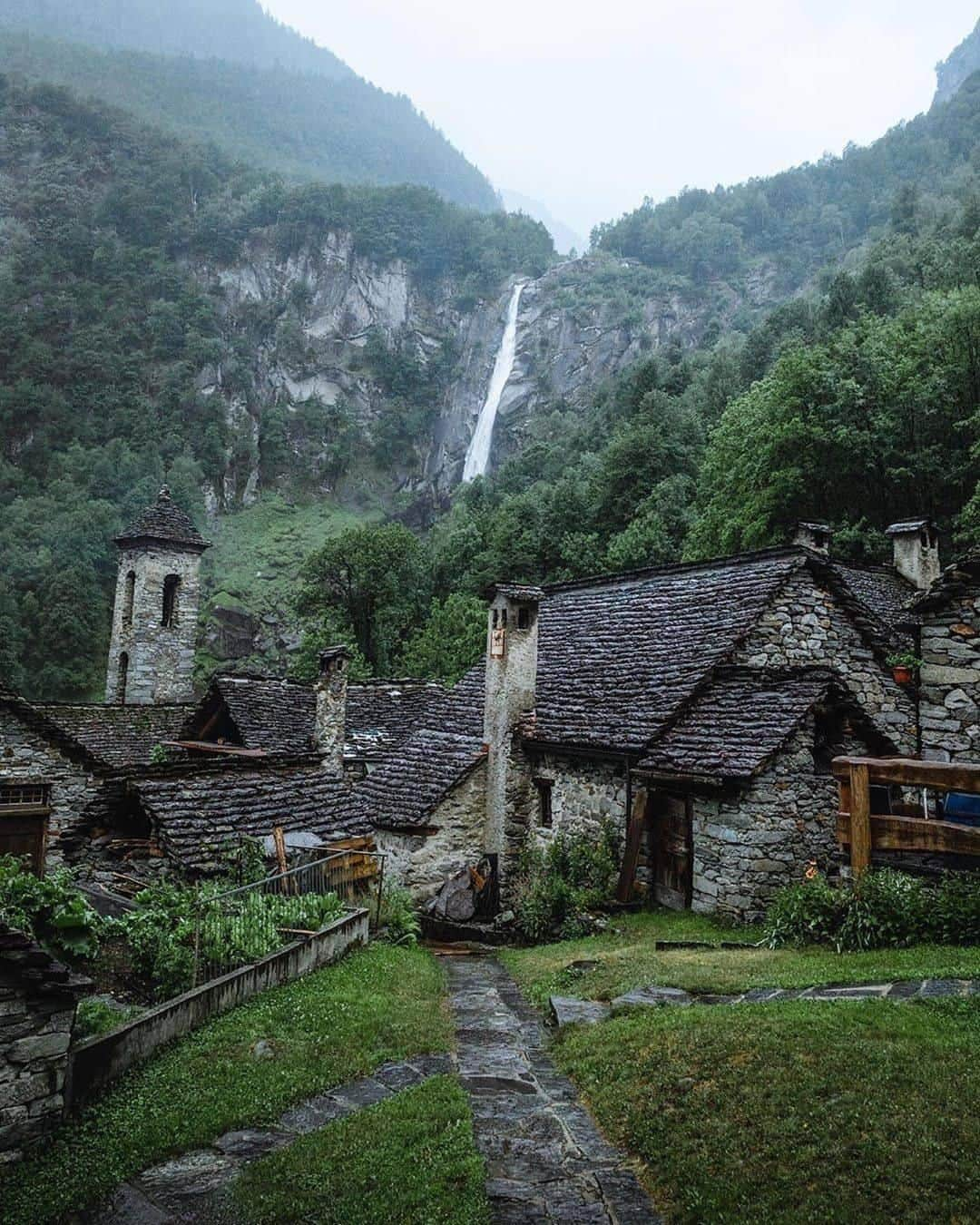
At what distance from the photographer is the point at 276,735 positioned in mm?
18984

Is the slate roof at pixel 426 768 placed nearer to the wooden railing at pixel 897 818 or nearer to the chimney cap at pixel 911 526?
the wooden railing at pixel 897 818

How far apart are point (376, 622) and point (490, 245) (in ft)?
253

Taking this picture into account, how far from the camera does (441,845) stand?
14.7 metres

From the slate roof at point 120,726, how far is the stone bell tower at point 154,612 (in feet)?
20.8

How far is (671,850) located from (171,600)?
22439 mm

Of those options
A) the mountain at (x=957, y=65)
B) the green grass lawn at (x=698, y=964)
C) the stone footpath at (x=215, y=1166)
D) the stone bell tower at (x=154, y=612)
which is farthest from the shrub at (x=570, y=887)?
the mountain at (x=957, y=65)

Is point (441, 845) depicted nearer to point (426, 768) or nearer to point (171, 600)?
point (426, 768)

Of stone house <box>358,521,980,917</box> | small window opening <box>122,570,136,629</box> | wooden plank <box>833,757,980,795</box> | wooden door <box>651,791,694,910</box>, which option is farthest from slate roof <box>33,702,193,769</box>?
wooden plank <box>833,757,980,795</box>

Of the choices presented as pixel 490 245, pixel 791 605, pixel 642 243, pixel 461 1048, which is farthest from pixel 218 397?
pixel 461 1048

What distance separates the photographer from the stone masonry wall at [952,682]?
293 inches

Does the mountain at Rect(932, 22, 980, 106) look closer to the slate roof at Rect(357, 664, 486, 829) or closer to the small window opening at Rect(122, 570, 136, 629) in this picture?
the small window opening at Rect(122, 570, 136, 629)

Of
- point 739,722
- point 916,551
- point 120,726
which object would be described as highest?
point 916,551

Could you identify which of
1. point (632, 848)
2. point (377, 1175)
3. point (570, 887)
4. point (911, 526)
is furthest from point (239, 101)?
point (377, 1175)

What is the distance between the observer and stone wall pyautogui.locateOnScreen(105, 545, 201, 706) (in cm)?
2870
